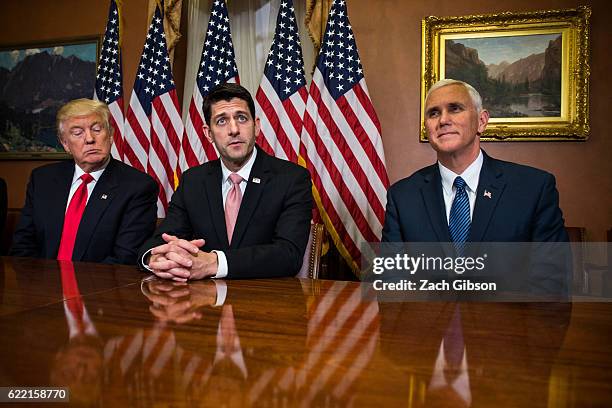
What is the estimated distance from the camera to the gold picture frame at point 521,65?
156 inches

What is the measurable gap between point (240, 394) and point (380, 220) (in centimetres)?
315

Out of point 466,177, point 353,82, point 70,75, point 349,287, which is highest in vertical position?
point 70,75

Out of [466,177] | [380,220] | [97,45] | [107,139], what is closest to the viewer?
[466,177]

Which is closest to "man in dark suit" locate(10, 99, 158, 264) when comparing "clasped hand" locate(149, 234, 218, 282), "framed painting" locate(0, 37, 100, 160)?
"clasped hand" locate(149, 234, 218, 282)

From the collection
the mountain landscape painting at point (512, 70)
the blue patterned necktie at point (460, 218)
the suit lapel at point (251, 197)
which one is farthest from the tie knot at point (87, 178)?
the mountain landscape painting at point (512, 70)

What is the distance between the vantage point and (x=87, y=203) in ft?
8.93

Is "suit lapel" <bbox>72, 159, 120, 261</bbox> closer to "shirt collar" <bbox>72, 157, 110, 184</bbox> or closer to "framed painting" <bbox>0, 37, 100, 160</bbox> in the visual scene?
"shirt collar" <bbox>72, 157, 110, 184</bbox>

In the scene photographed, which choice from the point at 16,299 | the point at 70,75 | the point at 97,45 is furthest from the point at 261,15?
the point at 16,299

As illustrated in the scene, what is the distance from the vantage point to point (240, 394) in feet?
2.35

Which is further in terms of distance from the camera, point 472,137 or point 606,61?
point 606,61

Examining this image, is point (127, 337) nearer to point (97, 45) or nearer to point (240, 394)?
point (240, 394)

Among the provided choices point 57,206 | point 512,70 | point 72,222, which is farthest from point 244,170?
point 512,70

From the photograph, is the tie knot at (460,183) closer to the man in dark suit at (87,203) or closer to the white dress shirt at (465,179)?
the white dress shirt at (465,179)

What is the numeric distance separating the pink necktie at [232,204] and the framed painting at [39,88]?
3656 millimetres
